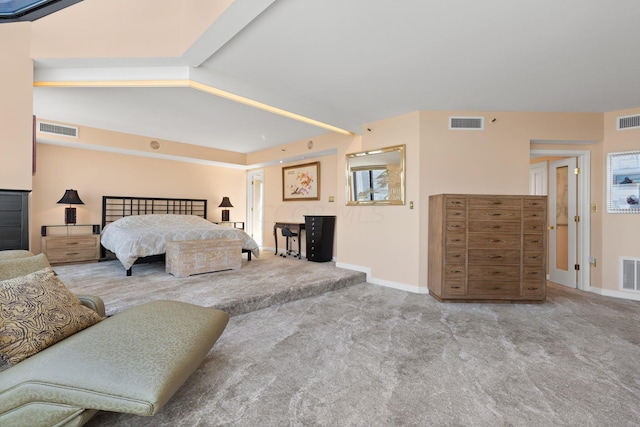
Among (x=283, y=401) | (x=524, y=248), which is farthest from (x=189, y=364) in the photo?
(x=524, y=248)

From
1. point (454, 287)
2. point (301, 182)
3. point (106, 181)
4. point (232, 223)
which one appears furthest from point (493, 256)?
point (106, 181)

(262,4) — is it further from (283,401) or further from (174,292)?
(174,292)

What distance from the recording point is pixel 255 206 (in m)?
7.91

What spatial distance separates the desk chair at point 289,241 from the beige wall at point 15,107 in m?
3.91

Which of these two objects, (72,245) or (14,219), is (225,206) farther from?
(14,219)

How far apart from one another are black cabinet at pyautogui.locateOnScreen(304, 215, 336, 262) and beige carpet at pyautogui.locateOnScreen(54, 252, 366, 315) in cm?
43

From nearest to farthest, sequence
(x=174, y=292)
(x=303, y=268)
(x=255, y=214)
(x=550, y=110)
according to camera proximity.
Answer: (x=174, y=292) → (x=550, y=110) → (x=303, y=268) → (x=255, y=214)

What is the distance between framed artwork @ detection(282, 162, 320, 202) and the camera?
20.0 feet

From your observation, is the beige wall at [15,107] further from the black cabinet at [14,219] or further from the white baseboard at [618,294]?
the white baseboard at [618,294]

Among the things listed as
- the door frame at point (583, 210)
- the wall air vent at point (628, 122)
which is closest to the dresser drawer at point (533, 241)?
the door frame at point (583, 210)

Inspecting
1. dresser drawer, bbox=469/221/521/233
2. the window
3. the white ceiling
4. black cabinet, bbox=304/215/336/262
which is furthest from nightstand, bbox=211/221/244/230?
dresser drawer, bbox=469/221/521/233

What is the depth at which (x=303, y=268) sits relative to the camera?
4828 millimetres

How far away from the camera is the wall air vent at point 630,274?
379cm

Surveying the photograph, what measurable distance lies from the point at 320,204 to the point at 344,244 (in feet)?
4.51
